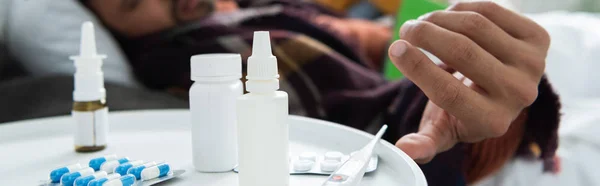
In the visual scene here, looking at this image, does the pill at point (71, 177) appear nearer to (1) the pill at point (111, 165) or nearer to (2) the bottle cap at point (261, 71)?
(1) the pill at point (111, 165)

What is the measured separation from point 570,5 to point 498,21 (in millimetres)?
786

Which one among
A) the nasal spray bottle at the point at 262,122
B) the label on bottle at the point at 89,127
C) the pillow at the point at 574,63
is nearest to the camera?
the nasal spray bottle at the point at 262,122

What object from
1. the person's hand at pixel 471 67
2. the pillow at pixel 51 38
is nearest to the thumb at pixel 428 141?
the person's hand at pixel 471 67

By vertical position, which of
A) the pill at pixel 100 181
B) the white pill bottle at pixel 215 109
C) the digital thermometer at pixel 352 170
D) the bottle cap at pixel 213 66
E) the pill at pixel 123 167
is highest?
the bottle cap at pixel 213 66

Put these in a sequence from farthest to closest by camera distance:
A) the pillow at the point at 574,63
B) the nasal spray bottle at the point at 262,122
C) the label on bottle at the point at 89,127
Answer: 1. the pillow at the point at 574,63
2. the label on bottle at the point at 89,127
3. the nasal spray bottle at the point at 262,122

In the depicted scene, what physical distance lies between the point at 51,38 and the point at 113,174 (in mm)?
443

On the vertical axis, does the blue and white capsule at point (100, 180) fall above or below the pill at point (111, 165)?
above

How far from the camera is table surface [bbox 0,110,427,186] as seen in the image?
0.32 meters

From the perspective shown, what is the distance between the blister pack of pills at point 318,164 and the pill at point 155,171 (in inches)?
1.8

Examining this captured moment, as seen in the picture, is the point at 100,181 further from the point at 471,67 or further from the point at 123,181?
the point at 471,67

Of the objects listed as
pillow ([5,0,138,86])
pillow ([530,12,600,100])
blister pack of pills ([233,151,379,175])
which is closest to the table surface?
blister pack of pills ([233,151,379,175])

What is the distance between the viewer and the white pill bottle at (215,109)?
32cm

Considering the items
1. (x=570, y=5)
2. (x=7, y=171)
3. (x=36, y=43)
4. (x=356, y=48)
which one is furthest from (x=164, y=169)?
(x=570, y=5)

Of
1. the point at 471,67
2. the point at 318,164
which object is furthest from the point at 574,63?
the point at 318,164
